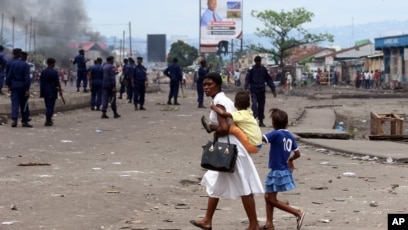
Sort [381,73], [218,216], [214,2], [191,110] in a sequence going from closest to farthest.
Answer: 1. [218,216]
2. [191,110]
3. [214,2]
4. [381,73]

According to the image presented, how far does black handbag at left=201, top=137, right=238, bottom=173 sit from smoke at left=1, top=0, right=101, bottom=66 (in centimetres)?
3353

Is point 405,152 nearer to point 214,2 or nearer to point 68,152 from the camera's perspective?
point 68,152

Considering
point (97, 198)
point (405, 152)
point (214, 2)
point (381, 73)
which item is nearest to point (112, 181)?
point (97, 198)

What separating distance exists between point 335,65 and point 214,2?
113 feet

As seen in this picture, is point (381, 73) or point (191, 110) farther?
point (381, 73)

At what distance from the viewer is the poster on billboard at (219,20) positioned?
2053 inches

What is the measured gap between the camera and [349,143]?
15148 mm

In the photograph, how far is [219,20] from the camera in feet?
172

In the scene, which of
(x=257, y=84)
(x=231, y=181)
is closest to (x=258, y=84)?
(x=257, y=84)

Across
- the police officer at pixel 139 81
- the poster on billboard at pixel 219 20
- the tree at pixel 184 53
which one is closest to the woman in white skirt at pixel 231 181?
the police officer at pixel 139 81

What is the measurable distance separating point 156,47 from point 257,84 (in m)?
105

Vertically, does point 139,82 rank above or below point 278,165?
above

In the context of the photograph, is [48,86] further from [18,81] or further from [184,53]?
[184,53]

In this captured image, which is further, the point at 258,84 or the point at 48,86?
the point at 258,84
